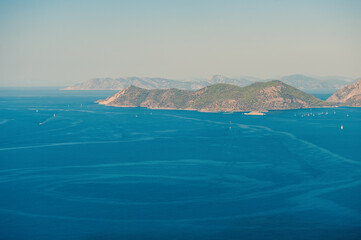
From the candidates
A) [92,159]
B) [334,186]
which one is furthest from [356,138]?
[92,159]

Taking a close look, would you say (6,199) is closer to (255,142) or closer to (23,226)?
(23,226)

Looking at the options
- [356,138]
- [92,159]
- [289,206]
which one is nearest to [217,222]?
[289,206]

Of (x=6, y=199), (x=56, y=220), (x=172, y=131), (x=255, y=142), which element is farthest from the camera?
(x=172, y=131)

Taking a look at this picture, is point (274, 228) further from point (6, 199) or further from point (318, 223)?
point (6, 199)

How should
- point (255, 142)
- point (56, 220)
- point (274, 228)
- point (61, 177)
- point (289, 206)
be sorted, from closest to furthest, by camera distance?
1. point (274, 228)
2. point (56, 220)
3. point (289, 206)
4. point (61, 177)
5. point (255, 142)

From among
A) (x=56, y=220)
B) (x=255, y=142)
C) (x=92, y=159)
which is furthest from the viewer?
(x=255, y=142)

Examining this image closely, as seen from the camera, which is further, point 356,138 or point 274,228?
point 356,138
